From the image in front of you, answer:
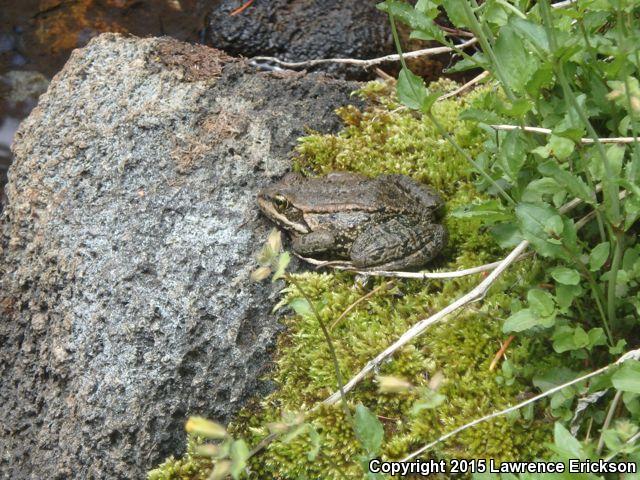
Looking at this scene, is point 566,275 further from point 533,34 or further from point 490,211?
point 533,34

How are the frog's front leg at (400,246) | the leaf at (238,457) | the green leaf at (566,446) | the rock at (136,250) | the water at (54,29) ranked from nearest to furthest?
1. the leaf at (238,457)
2. the green leaf at (566,446)
3. the rock at (136,250)
4. the frog's front leg at (400,246)
5. the water at (54,29)

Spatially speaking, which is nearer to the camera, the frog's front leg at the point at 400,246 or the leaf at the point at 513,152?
the leaf at the point at 513,152

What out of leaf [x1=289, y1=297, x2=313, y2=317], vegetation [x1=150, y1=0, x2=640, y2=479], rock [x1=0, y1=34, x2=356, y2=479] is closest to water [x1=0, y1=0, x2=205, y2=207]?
rock [x1=0, y1=34, x2=356, y2=479]

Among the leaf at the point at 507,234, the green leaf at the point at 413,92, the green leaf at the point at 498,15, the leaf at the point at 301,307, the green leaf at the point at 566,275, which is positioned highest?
the green leaf at the point at 498,15

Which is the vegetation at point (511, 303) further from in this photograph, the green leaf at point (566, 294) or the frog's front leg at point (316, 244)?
the frog's front leg at point (316, 244)

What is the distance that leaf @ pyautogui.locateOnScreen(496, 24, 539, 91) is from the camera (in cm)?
287

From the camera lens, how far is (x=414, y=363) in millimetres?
3547

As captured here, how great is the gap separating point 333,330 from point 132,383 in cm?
110

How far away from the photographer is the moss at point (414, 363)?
3328 mm

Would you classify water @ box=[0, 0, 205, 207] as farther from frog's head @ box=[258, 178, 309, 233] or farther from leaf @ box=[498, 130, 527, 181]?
leaf @ box=[498, 130, 527, 181]

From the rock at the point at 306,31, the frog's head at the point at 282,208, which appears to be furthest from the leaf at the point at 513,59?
the rock at the point at 306,31

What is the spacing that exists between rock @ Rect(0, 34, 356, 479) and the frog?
0.69 ft

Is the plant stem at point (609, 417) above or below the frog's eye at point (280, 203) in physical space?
below

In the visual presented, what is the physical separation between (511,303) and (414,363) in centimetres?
57
